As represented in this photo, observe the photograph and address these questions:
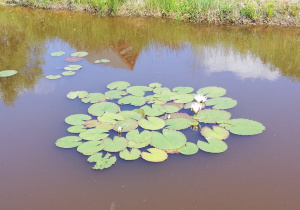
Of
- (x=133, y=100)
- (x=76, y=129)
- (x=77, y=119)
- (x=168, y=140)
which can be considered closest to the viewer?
(x=168, y=140)

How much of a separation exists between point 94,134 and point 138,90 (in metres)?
1.02

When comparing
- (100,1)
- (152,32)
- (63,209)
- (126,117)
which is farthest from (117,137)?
(100,1)

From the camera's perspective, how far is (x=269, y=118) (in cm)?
337

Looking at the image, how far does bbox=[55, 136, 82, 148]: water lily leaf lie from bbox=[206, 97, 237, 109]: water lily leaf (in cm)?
145

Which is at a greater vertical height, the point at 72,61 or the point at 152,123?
the point at 72,61

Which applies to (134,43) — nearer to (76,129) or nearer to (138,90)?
(138,90)

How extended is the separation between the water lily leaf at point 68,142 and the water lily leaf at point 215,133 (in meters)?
1.16

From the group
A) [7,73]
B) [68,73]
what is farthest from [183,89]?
[7,73]

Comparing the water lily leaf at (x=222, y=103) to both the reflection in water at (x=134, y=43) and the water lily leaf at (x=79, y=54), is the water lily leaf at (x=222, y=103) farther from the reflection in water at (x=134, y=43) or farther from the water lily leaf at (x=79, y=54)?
the water lily leaf at (x=79, y=54)

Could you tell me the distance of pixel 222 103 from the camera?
11.7 ft

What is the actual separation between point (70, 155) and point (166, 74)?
207cm

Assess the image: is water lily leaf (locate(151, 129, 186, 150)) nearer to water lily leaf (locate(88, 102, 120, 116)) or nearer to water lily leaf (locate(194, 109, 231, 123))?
water lily leaf (locate(194, 109, 231, 123))

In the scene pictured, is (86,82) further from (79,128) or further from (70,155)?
(70,155)

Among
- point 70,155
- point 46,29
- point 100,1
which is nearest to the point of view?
point 70,155
